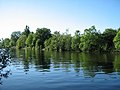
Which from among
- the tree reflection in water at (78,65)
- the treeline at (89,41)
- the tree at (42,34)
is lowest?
the tree reflection in water at (78,65)

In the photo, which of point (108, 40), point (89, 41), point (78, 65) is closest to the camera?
point (78, 65)

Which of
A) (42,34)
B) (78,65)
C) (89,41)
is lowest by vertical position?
(78,65)

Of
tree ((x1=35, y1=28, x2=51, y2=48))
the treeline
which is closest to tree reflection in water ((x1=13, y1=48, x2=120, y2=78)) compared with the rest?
the treeline

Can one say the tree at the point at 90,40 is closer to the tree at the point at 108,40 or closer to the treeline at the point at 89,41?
the treeline at the point at 89,41

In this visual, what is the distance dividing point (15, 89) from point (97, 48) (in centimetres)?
11107

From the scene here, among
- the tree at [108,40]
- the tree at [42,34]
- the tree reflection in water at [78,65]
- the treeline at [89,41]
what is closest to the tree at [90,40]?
the treeline at [89,41]

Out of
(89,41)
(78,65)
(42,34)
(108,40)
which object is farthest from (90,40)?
(78,65)

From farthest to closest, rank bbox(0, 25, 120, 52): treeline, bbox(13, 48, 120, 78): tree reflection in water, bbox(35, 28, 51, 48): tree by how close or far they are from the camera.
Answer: bbox(35, 28, 51, 48): tree < bbox(0, 25, 120, 52): treeline < bbox(13, 48, 120, 78): tree reflection in water

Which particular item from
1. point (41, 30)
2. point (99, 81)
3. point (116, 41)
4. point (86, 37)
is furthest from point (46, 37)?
point (99, 81)

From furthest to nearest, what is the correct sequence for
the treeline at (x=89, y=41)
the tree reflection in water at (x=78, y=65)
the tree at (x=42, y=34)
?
the tree at (x=42, y=34) < the treeline at (x=89, y=41) < the tree reflection in water at (x=78, y=65)

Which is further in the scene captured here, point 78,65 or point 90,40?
point 90,40

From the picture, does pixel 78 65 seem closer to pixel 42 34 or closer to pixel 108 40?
pixel 108 40

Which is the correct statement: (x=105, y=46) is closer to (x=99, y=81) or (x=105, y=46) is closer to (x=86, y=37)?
(x=86, y=37)

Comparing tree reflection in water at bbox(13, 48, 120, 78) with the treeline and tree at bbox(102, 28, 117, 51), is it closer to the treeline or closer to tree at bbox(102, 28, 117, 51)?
the treeline
